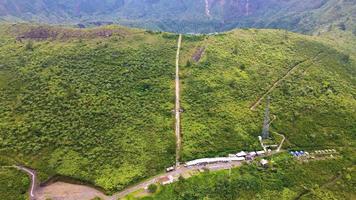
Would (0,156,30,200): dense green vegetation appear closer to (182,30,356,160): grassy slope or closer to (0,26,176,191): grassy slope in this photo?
(0,26,176,191): grassy slope

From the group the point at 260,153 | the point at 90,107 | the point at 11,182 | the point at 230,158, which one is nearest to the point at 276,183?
the point at 260,153

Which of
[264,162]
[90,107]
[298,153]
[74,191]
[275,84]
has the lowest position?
[74,191]

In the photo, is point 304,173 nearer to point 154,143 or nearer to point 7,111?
point 154,143

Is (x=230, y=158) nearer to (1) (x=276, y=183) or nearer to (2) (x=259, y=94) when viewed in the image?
(1) (x=276, y=183)

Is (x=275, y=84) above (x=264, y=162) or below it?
above

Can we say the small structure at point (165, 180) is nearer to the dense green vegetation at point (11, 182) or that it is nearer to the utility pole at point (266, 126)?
the dense green vegetation at point (11, 182)
